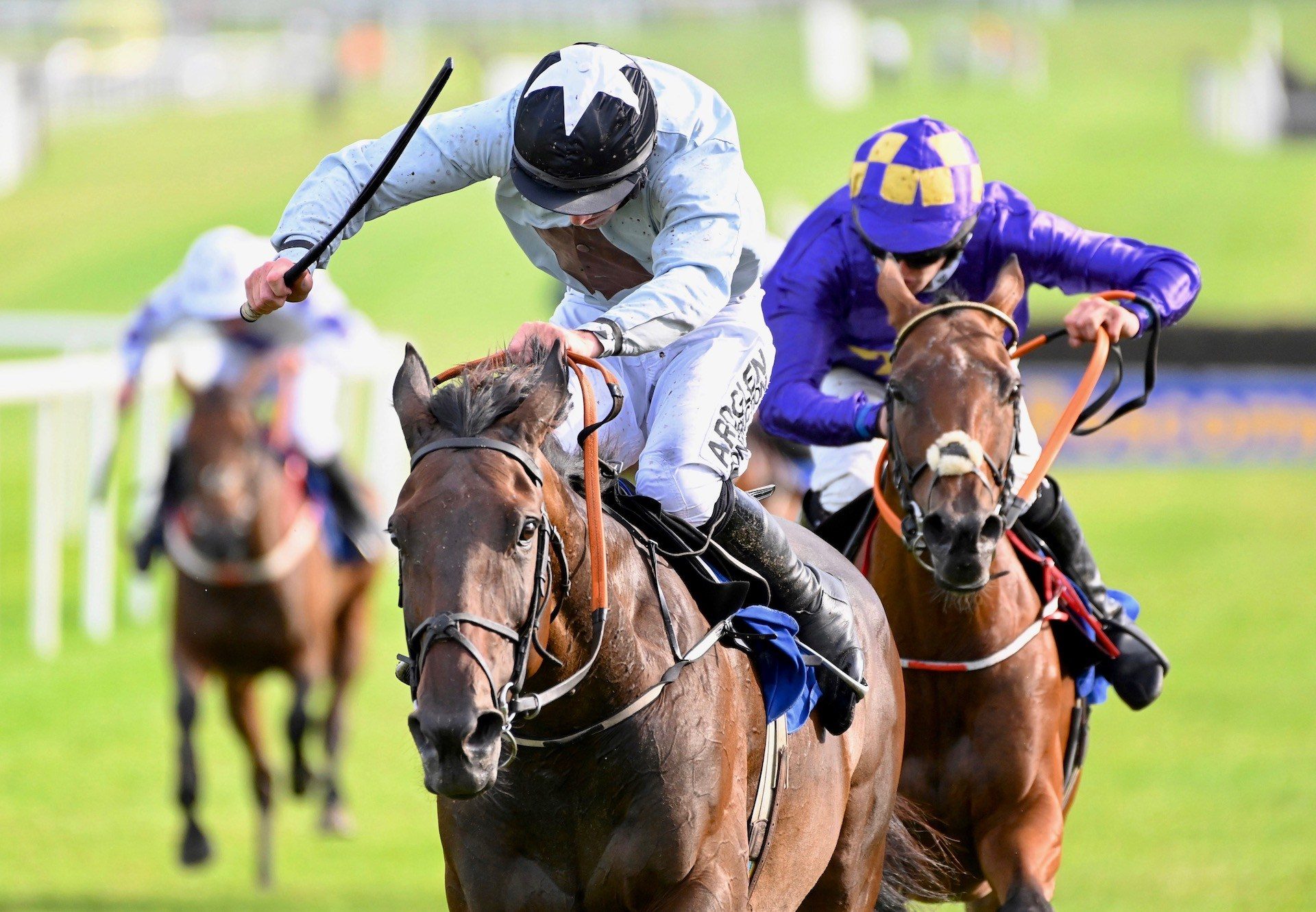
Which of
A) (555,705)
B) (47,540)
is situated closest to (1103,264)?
(555,705)

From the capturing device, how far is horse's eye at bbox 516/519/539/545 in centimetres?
289

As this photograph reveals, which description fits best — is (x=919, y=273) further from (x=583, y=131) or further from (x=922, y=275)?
(x=583, y=131)

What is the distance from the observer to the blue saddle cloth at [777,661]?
3.74 meters

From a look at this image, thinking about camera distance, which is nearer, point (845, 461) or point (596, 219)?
point (596, 219)

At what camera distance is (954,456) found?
425 cm

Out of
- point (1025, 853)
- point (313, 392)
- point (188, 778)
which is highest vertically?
point (1025, 853)

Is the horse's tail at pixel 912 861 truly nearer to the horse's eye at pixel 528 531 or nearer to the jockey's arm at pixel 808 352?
the jockey's arm at pixel 808 352

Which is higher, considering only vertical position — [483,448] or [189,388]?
[483,448]

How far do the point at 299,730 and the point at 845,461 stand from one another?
432 cm

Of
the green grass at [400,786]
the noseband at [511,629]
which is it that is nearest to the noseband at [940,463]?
the noseband at [511,629]

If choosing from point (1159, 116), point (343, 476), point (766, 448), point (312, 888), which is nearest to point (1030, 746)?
point (766, 448)

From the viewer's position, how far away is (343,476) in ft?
32.0

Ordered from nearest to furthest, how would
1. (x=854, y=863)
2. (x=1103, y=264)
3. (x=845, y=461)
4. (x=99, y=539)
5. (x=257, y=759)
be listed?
1. (x=854, y=863)
2. (x=1103, y=264)
3. (x=845, y=461)
4. (x=257, y=759)
5. (x=99, y=539)

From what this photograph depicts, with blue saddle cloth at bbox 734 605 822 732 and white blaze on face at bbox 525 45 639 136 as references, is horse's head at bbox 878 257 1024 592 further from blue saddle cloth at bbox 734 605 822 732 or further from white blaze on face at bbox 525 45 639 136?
white blaze on face at bbox 525 45 639 136
